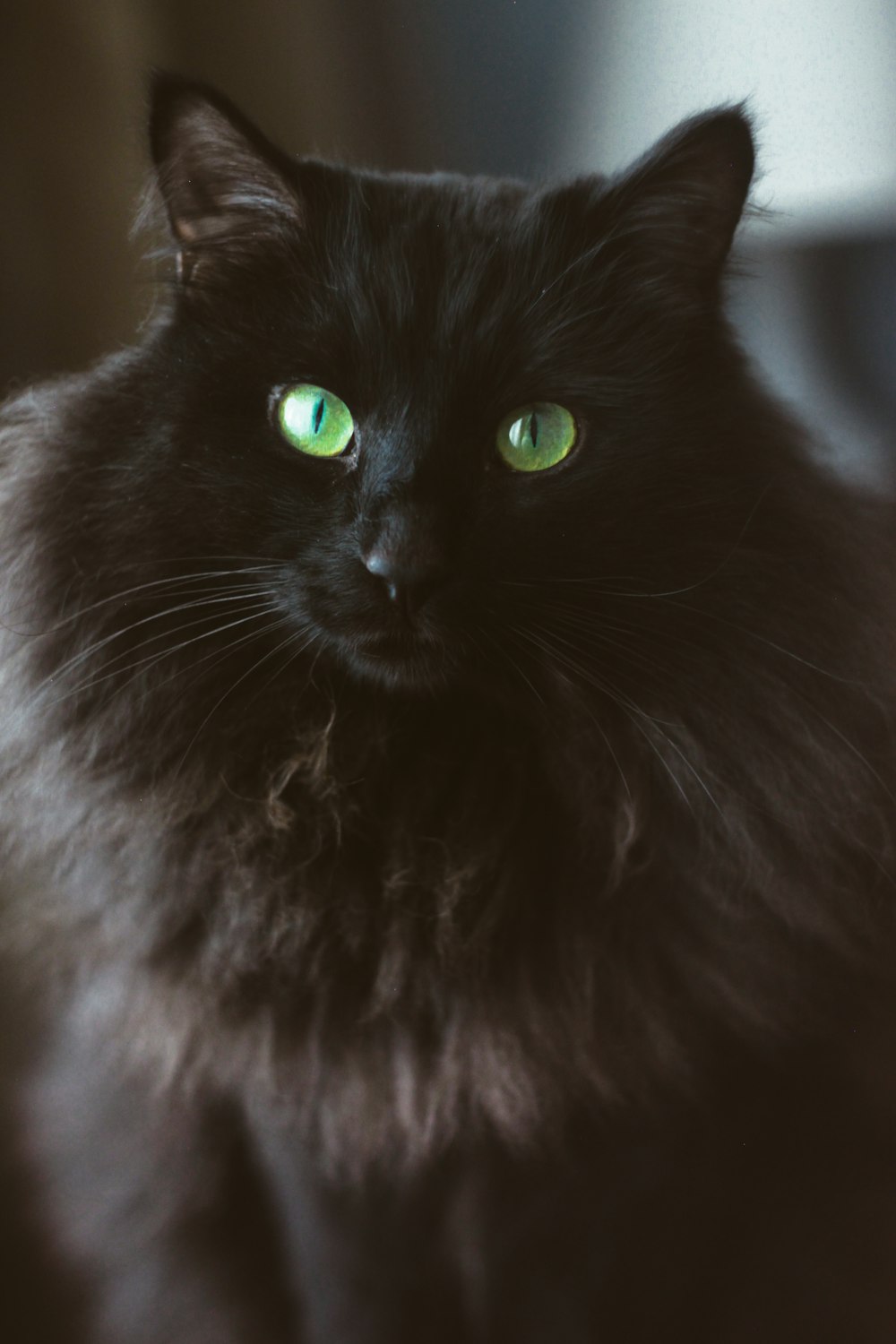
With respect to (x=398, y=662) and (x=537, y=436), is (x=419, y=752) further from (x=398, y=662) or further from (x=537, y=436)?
(x=537, y=436)

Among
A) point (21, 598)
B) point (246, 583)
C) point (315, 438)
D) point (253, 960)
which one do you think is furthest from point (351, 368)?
point (253, 960)

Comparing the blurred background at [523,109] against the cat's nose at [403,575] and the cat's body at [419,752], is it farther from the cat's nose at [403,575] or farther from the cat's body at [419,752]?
the cat's nose at [403,575]

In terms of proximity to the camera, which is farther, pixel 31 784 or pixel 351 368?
pixel 31 784

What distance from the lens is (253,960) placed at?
0.77 m

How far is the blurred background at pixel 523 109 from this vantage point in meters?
0.70

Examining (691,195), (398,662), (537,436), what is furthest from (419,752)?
(691,195)

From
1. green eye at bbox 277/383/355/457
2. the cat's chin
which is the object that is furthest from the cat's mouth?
green eye at bbox 277/383/355/457

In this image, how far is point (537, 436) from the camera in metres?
0.71

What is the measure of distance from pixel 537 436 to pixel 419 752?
0.81 ft

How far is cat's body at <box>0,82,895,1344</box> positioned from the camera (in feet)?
2.31

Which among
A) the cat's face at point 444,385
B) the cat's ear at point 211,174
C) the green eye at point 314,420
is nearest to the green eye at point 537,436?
the cat's face at point 444,385

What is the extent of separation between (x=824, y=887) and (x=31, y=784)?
0.60m

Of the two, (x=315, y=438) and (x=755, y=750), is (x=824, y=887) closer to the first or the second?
(x=755, y=750)

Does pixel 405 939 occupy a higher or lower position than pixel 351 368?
lower
